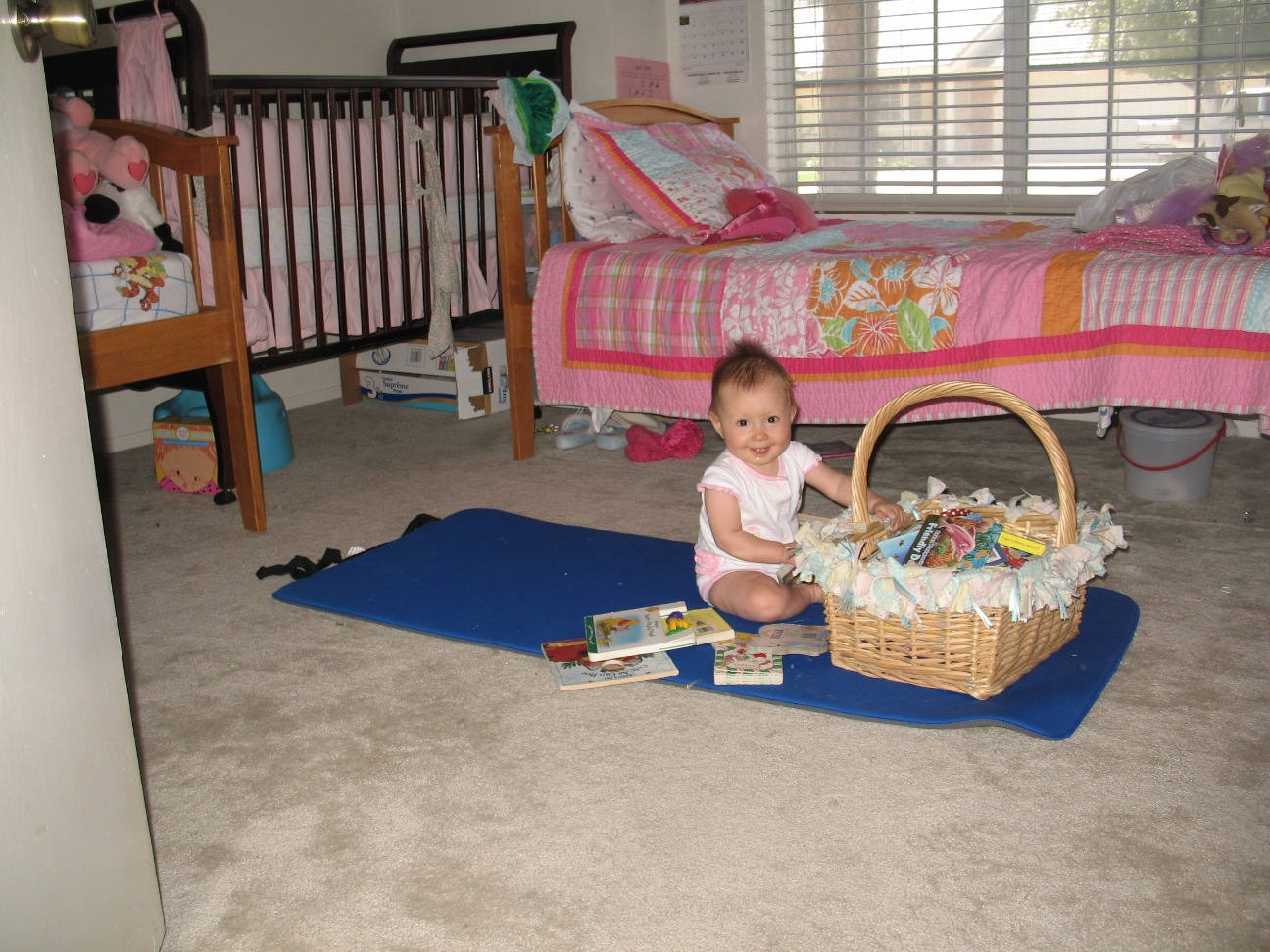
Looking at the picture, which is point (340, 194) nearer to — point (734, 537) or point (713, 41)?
point (713, 41)

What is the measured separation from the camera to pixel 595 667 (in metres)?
1.76

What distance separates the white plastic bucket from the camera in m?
2.45

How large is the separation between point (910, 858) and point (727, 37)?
3.15 metres

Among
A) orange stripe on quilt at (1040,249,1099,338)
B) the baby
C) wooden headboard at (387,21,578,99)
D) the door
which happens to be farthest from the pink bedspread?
the door

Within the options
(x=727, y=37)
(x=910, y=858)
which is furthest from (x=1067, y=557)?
(x=727, y=37)

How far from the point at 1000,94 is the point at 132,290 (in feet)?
8.52

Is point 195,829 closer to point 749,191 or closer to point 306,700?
point 306,700

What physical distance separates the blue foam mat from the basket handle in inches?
9.3

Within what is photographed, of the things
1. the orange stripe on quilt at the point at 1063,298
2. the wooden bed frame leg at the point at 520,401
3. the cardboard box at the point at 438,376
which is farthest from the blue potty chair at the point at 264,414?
the orange stripe on quilt at the point at 1063,298

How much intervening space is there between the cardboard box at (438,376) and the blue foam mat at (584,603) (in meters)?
0.99

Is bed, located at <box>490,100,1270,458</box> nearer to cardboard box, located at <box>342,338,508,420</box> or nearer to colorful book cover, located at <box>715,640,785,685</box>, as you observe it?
cardboard box, located at <box>342,338,508,420</box>

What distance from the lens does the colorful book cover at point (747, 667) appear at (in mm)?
1686

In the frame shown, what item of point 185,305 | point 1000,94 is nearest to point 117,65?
point 185,305

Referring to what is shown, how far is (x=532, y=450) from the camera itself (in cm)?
308
